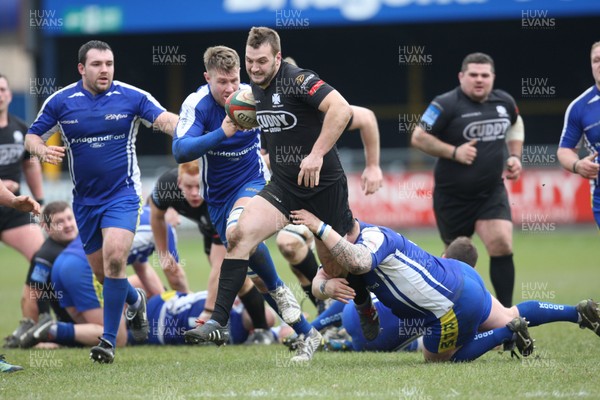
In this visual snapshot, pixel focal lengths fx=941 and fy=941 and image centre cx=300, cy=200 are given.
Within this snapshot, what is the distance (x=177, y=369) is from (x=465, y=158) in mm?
3698

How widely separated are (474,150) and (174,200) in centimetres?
296

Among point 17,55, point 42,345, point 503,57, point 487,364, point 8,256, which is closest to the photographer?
point 487,364

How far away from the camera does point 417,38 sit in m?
26.2

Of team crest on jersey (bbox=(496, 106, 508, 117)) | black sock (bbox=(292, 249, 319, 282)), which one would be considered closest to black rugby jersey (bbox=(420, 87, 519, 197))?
team crest on jersey (bbox=(496, 106, 508, 117))

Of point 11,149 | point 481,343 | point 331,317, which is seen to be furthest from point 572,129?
point 11,149

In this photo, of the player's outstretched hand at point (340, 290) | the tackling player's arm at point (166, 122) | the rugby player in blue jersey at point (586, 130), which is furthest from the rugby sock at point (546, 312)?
the tackling player's arm at point (166, 122)

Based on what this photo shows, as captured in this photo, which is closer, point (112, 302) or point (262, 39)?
point (262, 39)

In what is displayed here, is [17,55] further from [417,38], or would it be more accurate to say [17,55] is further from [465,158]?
[465,158]

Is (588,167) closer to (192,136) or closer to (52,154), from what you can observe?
(192,136)

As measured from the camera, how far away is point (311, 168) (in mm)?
6457


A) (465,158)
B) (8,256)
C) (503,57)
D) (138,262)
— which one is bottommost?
(8,256)

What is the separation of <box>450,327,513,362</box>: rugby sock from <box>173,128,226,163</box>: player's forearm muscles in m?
2.33

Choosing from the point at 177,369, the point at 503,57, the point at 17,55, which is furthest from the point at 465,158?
the point at 17,55

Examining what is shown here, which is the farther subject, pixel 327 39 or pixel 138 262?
pixel 327 39
